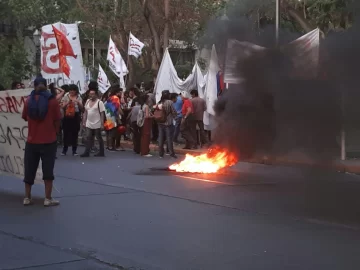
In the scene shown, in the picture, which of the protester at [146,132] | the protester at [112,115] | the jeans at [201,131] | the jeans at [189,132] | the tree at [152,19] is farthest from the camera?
the tree at [152,19]

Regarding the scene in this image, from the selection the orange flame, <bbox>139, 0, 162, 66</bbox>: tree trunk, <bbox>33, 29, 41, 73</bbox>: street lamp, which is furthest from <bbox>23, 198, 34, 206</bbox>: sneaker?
<bbox>33, 29, 41, 73</bbox>: street lamp

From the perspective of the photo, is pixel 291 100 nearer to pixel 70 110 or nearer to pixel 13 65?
pixel 70 110

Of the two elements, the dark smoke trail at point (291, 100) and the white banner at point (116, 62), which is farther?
the white banner at point (116, 62)

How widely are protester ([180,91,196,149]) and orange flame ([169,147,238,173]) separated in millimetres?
4624

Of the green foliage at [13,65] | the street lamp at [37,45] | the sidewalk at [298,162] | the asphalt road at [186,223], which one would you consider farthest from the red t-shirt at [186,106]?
the street lamp at [37,45]

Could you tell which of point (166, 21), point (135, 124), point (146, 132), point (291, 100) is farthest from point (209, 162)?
point (166, 21)

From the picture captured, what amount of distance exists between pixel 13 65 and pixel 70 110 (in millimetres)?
19365

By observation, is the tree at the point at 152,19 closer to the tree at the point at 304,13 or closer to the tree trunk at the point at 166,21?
the tree trunk at the point at 166,21

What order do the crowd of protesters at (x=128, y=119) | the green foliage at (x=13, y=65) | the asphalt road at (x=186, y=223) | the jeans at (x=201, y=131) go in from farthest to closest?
1. the green foliage at (x=13, y=65)
2. the jeans at (x=201, y=131)
3. the crowd of protesters at (x=128, y=119)
4. the asphalt road at (x=186, y=223)

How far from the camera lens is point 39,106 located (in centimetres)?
938

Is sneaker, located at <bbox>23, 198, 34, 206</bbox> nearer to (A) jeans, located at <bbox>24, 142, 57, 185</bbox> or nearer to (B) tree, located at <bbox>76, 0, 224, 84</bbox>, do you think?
(A) jeans, located at <bbox>24, 142, 57, 185</bbox>

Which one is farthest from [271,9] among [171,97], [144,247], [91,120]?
[144,247]

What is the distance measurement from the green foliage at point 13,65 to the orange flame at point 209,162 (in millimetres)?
20621

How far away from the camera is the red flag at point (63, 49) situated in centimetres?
1831
